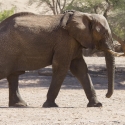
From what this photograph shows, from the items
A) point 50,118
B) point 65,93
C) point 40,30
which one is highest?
point 40,30

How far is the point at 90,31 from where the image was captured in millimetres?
13312

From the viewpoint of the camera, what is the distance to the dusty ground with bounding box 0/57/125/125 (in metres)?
10.6

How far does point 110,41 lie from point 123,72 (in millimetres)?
10624

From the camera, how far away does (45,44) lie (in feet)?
43.1

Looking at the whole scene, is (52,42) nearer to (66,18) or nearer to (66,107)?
(66,18)

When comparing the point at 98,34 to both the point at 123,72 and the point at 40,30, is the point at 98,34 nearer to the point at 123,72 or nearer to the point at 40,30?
the point at 40,30

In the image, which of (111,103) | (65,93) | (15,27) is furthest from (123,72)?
(15,27)

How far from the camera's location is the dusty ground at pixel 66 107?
34.8 ft

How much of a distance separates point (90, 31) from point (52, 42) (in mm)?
848

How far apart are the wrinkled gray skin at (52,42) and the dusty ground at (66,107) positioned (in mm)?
828

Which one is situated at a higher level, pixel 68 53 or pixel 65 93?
pixel 68 53

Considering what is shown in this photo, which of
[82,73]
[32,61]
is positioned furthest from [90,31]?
[32,61]

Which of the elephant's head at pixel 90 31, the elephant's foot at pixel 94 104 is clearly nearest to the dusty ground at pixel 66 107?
the elephant's foot at pixel 94 104

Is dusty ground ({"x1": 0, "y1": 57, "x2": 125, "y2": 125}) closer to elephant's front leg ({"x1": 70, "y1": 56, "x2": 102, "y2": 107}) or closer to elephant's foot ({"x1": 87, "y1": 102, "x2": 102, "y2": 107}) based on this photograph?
elephant's foot ({"x1": 87, "y1": 102, "x2": 102, "y2": 107})
